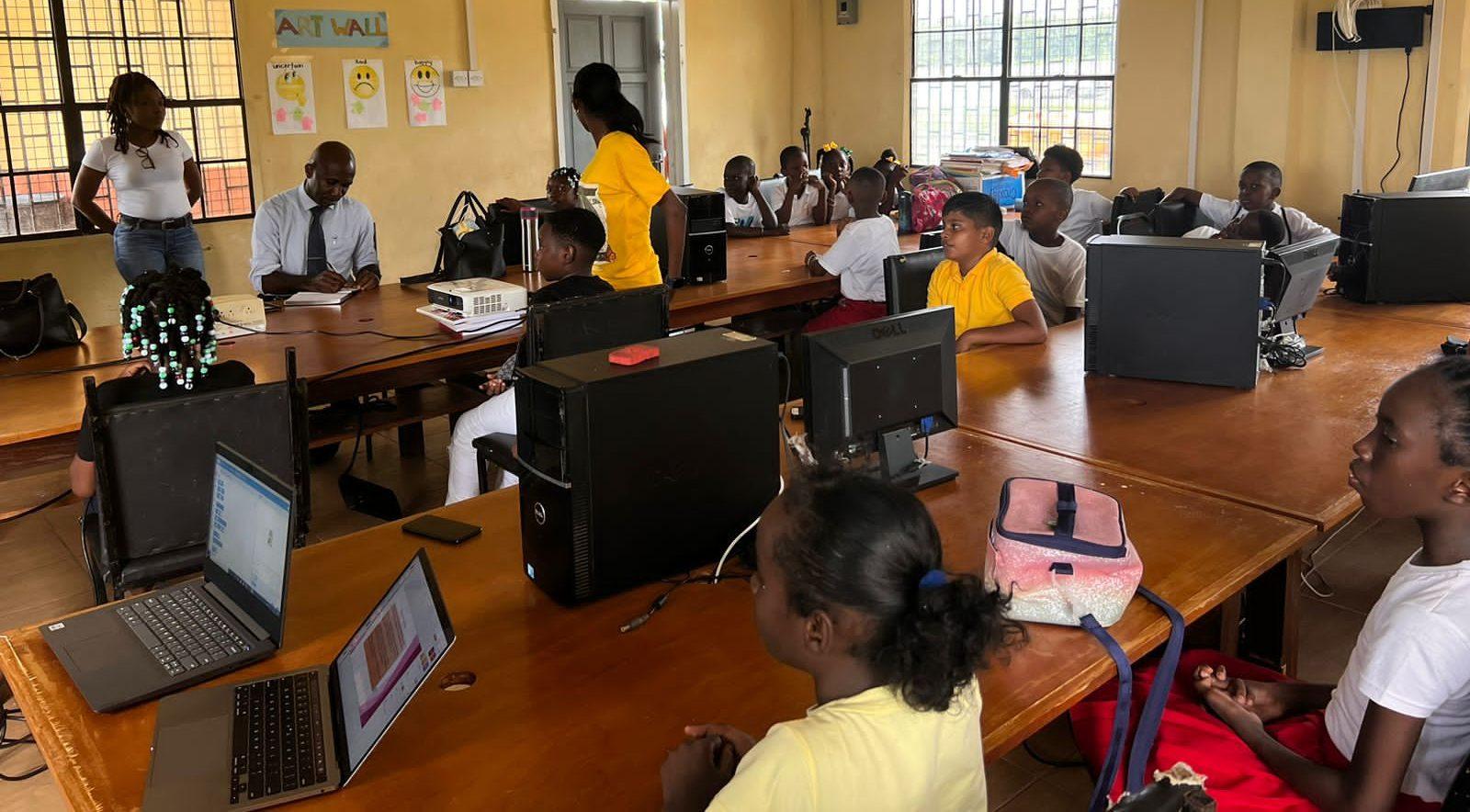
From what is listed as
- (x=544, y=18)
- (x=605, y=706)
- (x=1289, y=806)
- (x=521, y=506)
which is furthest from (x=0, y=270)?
(x=1289, y=806)

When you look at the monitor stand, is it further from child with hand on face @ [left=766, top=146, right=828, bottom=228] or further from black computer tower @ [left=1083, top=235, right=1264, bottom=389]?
child with hand on face @ [left=766, top=146, right=828, bottom=228]

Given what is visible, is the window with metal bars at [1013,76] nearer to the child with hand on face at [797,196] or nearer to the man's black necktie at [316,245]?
the child with hand on face at [797,196]

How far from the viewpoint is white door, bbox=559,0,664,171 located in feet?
25.8

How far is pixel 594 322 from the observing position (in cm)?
301

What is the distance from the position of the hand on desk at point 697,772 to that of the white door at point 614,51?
668 centimetres

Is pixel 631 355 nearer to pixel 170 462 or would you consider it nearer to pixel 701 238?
pixel 170 462

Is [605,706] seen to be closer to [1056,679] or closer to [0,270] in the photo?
[1056,679]

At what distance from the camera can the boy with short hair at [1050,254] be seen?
420cm

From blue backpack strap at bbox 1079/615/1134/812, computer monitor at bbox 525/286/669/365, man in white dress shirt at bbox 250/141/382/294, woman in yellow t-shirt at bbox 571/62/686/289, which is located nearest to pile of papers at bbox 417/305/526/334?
woman in yellow t-shirt at bbox 571/62/686/289

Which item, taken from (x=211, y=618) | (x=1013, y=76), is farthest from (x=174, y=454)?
(x=1013, y=76)

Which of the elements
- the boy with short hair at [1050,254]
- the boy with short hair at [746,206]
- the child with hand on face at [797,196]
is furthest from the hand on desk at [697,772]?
the child with hand on face at [797,196]

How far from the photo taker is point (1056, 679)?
5.42ft

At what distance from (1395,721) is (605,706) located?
39.8 inches

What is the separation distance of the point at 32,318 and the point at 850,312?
2781 millimetres
